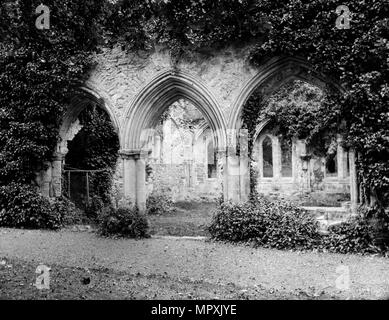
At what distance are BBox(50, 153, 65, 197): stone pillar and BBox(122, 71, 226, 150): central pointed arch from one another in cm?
213

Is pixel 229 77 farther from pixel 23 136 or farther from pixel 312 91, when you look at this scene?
pixel 312 91

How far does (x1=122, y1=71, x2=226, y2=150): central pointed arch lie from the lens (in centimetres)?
794

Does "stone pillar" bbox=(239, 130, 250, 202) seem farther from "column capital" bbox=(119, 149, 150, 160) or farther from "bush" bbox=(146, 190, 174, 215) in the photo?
"bush" bbox=(146, 190, 174, 215)

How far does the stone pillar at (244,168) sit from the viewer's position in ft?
25.9

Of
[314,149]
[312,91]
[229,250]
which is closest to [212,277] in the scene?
[229,250]

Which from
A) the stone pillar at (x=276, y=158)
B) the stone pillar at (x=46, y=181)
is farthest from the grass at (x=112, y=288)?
the stone pillar at (x=276, y=158)

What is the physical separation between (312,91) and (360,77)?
694 cm

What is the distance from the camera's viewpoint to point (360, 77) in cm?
625

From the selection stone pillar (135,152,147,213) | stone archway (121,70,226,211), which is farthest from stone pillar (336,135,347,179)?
stone pillar (135,152,147,213)

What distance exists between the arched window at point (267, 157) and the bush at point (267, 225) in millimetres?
8929

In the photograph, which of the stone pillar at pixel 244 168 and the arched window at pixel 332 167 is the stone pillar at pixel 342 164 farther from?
the stone pillar at pixel 244 168

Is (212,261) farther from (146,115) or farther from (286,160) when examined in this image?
(286,160)

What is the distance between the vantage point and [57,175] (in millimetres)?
9492

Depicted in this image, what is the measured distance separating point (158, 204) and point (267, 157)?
592cm
